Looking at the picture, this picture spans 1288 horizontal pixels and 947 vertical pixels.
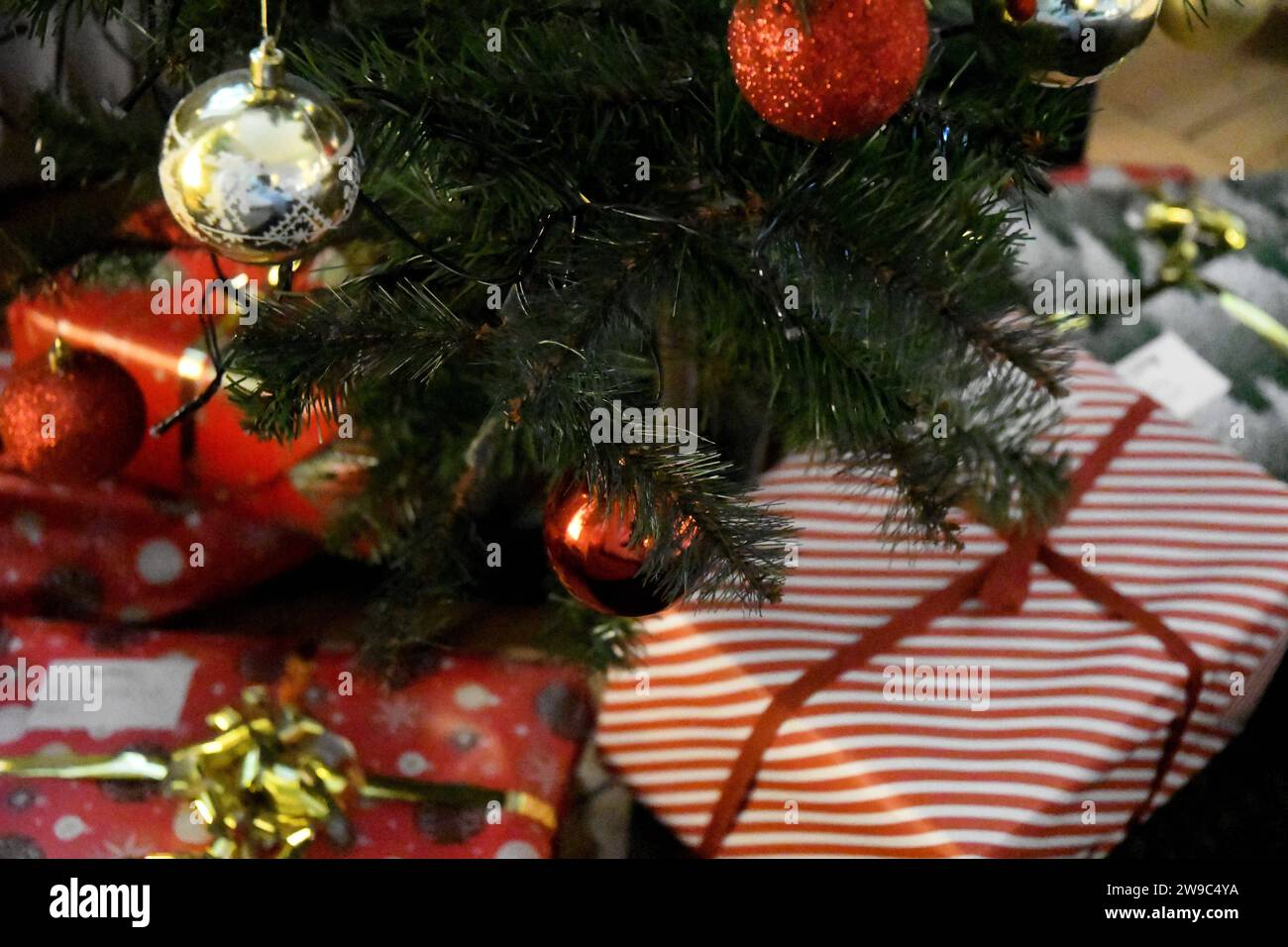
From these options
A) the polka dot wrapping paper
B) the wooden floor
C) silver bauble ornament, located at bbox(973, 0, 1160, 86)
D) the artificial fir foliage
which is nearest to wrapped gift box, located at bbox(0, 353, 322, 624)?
the polka dot wrapping paper

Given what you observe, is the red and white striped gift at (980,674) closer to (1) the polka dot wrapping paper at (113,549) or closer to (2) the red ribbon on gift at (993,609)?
(2) the red ribbon on gift at (993,609)

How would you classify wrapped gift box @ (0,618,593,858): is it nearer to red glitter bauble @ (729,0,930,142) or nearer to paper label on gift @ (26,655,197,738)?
paper label on gift @ (26,655,197,738)

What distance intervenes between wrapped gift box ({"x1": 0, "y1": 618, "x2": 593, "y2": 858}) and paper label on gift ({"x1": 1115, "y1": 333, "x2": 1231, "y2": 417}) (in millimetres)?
521

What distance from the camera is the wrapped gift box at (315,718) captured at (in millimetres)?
664

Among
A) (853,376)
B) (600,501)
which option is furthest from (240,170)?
(853,376)

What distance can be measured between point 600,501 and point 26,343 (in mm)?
595

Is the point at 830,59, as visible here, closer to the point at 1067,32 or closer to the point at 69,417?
the point at 1067,32

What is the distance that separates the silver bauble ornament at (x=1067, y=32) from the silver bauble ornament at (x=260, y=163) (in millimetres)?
276

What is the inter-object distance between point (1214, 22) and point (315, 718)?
2.18 ft

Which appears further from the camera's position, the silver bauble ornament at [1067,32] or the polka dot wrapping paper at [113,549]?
the polka dot wrapping paper at [113,549]

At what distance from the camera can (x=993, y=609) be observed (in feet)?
2.40

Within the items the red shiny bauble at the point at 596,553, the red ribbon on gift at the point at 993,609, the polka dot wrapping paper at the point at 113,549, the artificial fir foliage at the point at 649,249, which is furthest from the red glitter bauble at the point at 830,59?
the polka dot wrapping paper at the point at 113,549

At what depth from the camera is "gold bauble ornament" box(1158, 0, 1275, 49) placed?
0.59m

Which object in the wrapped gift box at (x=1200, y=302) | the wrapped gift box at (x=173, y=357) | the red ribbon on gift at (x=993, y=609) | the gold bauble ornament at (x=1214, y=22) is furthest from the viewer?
the wrapped gift box at (x=1200, y=302)
